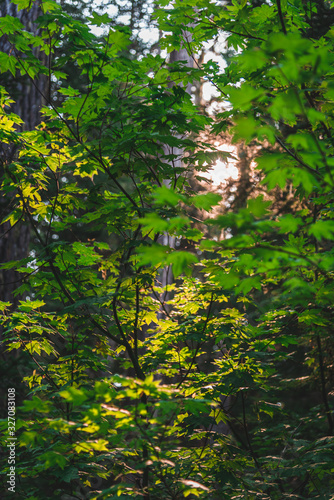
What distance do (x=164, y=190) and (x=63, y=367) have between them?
242 cm

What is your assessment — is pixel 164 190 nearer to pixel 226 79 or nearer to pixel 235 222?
pixel 235 222

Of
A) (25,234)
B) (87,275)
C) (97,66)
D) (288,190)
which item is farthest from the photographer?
(288,190)

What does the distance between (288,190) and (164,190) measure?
7.84 m

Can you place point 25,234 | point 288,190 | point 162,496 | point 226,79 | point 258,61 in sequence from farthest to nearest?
point 288,190, point 25,234, point 226,79, point 162,496, point 258,61

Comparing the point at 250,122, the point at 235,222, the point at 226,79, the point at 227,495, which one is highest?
the point at 226,79

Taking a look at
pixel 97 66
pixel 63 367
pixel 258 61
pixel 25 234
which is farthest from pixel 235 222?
pixel 25 234

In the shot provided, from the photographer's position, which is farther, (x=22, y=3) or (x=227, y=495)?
(x=22, y=3)

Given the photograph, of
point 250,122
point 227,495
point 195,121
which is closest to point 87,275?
point 195,121

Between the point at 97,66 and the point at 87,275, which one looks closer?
the point at 97,66

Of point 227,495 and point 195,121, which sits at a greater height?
point 195,121

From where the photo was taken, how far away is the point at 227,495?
8.42ft

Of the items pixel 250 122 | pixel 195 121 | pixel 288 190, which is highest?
pixel 288 190

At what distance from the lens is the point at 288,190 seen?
8648mm

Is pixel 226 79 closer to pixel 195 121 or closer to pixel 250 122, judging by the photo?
pixel 195 121
